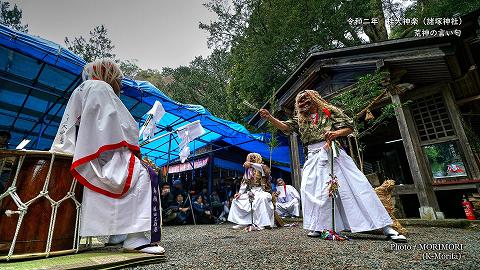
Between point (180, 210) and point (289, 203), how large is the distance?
12.2 feet

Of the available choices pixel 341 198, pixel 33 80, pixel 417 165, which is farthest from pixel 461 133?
pixel 33 80

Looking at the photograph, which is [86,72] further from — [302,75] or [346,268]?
[302,75]

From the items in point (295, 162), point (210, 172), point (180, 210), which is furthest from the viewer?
point (210, 172)

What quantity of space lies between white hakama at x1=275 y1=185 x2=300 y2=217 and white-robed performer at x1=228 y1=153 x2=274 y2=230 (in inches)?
115

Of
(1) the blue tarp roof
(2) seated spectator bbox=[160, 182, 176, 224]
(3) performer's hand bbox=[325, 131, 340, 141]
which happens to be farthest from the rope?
(2) seated spectator bbox=[160, 182, 176, 224]

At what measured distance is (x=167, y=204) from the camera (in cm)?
795

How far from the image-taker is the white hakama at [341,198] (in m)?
2.48

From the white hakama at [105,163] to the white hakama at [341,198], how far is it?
1832 millimetres

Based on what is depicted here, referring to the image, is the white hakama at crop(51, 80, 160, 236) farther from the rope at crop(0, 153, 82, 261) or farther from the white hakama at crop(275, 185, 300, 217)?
the white hakama at crop(275, 185, 300, 217)

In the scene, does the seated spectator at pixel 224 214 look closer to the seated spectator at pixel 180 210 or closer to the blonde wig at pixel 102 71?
the seated spectator at pixel 180 210

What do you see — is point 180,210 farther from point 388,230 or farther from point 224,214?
point 388,230

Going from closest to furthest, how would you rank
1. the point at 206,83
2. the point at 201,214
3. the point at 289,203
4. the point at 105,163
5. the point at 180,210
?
the point at 105,163 < the point at 180,210 < the point at 289,203 < the point at 201,214 < the point at 206,83

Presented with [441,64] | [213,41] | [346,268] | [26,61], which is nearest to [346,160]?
[346,268]

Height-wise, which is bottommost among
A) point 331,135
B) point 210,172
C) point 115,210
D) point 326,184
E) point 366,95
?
point 115,210
